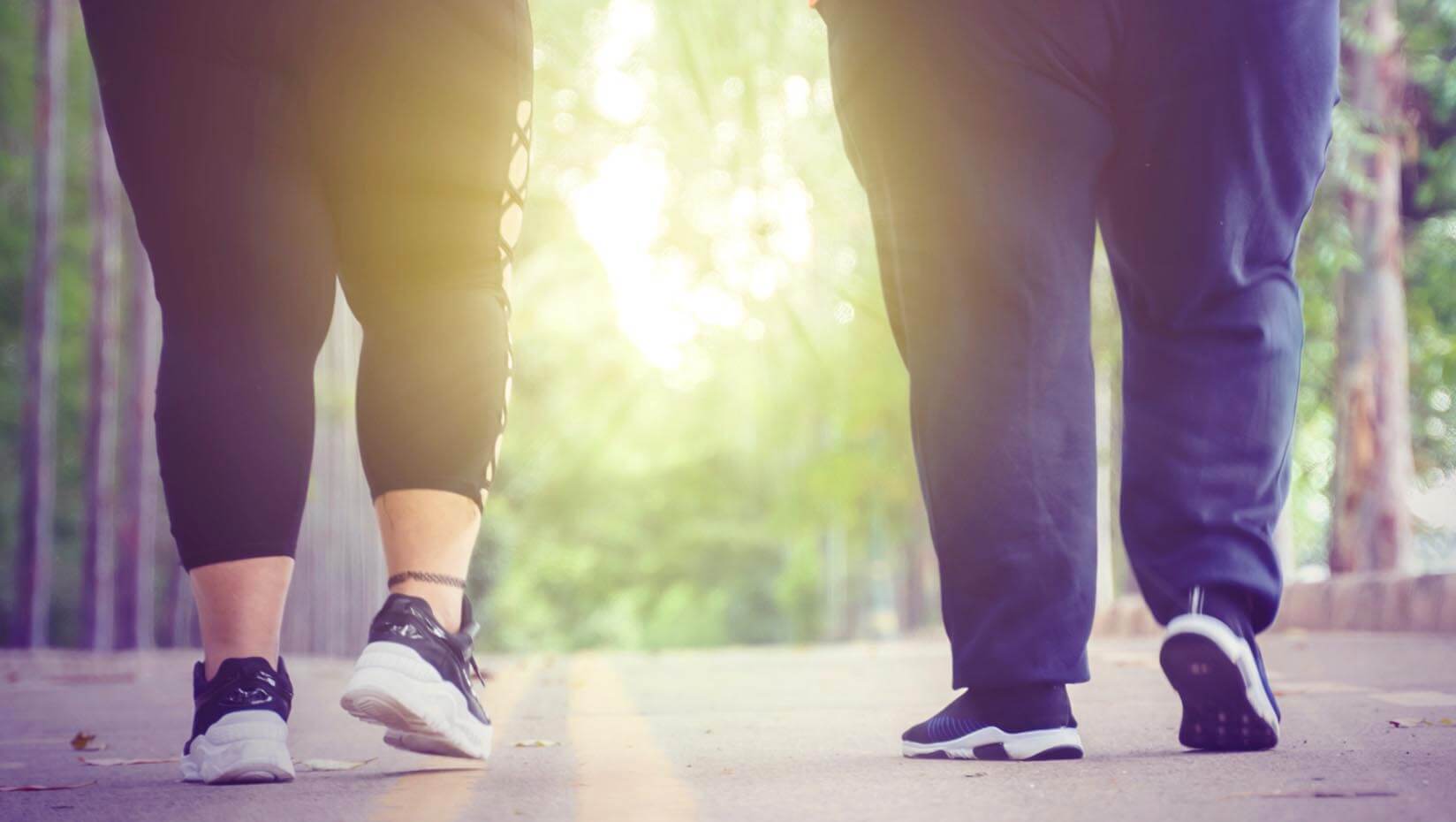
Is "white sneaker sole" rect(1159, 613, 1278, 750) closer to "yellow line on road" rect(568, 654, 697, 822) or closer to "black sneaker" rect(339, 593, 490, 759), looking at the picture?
"yellow line on road" rect(568, 654, 697, 822)

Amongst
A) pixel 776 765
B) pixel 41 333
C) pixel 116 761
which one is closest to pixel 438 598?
pixel 776 765

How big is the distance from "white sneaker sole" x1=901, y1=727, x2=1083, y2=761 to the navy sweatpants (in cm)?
7

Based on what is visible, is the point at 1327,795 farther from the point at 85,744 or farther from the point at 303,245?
the point at 85,744

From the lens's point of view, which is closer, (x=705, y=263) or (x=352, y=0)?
(x=352, y=0)

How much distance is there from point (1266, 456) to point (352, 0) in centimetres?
146

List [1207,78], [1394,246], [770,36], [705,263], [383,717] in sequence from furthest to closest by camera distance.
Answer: [705,263] → [770,36] → [1394,246] → [1207,78] → [383,717]

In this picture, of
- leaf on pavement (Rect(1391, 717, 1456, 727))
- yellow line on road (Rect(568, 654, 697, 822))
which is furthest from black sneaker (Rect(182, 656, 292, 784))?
leaf on pavement (Rect(1391, 717, 1456, 727))

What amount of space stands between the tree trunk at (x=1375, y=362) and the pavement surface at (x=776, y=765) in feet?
23.0

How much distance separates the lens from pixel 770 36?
14.7 meters

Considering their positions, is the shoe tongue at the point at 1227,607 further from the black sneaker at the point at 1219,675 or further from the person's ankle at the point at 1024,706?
the person's ankle at the point at 1024,706

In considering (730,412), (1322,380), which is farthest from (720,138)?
(730,412)

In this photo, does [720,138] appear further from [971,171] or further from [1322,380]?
[971,171]

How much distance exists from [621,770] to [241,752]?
519 mm

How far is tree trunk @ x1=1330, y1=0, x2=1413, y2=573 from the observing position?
11.5 m
